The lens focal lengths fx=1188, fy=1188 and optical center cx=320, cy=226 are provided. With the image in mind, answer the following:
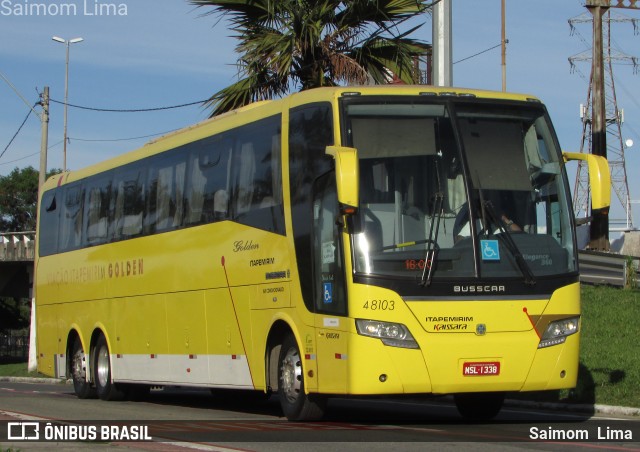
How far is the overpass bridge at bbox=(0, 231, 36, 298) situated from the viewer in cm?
4859

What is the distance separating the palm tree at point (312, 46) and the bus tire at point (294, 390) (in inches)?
306

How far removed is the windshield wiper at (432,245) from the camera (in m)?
11.9

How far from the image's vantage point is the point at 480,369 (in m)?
12.0

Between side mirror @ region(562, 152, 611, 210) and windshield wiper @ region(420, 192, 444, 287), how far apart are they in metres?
1.65

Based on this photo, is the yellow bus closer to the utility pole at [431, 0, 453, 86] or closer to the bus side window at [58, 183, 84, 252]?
the utility pole at [431, 0, 453, 86]

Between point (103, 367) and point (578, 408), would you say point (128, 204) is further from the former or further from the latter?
point (578, 408)

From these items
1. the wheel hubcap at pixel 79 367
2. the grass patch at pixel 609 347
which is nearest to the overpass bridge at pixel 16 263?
the wheel hubcap at pixel 79 367

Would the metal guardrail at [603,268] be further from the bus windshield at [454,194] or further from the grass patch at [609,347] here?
the bus windshield at [454,194]

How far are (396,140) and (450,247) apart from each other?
1.27 meters

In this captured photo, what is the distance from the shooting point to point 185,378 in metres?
16.9

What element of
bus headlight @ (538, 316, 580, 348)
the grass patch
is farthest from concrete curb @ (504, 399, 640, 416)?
bus headlight @ (538, 316, 580, 348)

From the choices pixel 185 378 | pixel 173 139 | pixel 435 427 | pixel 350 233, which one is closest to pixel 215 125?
pixel 173 139

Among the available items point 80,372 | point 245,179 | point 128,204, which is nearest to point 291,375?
point 245,179

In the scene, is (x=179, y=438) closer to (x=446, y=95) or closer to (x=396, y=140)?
(x=396, y=140)
